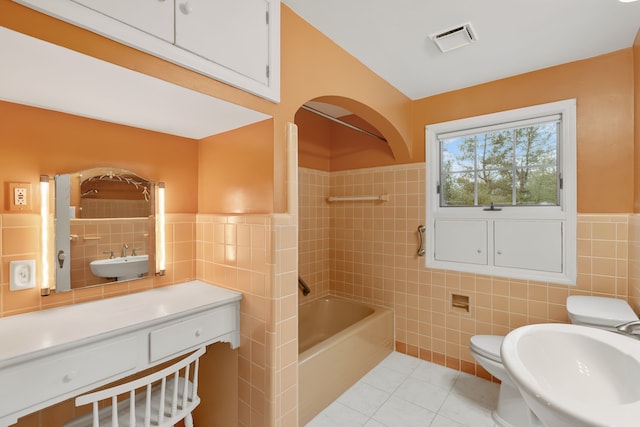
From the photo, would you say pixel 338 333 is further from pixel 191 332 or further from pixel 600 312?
pixel 600 312

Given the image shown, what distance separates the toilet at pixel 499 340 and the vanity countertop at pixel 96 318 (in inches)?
61.3

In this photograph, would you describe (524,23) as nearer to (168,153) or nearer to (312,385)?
(168,153)

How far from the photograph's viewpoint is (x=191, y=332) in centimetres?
138

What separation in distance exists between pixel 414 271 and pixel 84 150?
244 cm

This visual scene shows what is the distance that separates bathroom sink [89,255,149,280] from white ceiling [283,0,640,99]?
5.33 ft

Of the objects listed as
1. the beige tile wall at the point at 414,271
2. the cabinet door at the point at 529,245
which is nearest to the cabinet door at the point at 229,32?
the beige tile wall at the point at 414,271

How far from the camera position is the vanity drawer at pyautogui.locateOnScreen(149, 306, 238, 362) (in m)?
1.26

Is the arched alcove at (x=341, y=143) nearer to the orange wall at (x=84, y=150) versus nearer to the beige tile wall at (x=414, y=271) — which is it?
the beige tile wall at (x=414, y=271)

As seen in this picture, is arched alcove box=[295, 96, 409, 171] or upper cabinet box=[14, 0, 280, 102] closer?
upper cabinet box=[14, 0, 280, 102]

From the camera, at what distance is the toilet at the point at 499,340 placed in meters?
1.52

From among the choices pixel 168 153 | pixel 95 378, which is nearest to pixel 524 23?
pixel 168 153

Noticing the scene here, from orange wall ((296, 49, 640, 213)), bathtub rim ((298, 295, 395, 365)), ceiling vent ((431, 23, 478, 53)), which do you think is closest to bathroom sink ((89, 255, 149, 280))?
bathtub rim ((298, 295, 395, 365))

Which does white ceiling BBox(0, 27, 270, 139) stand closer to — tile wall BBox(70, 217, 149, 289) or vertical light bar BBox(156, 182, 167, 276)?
vertical light bar BBox(156, 182, 167, 276)

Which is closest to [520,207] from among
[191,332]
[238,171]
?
[238,171]
